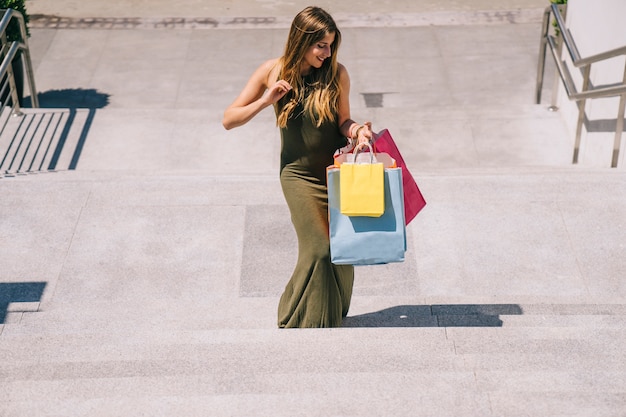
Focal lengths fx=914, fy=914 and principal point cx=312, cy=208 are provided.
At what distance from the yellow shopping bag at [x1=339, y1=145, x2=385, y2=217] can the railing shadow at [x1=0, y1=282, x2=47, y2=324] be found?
2.29m

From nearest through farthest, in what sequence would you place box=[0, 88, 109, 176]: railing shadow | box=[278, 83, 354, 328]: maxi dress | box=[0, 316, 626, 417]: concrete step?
1. box=[0, 316, 626, 417]: concrete step
2. box=[278, 83, 354, 328]: maxi dress
3. box=[0, 88, 109, 176]: railing shadow

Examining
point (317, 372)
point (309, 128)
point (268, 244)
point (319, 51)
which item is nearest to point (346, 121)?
point (309, 128)

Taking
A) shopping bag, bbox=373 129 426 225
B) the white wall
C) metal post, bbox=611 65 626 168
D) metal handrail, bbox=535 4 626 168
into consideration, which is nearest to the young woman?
shopping bag, bbox=373 129 426 225

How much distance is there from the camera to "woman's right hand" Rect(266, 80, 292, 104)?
173 inches

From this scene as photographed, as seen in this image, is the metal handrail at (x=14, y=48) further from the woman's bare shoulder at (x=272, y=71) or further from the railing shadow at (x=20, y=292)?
the woman's bare shoulder at (x=272, y=71)

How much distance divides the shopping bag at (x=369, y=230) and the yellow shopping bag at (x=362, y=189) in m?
0.05

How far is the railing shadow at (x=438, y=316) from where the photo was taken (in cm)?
516

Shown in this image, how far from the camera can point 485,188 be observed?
268 inches

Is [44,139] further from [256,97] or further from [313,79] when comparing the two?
[313,79]

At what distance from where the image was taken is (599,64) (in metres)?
8.18

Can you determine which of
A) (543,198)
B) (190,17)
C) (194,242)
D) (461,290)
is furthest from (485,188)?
(190,17)

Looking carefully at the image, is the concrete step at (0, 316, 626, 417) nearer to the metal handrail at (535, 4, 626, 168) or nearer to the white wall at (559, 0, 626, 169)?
the metal handrail at (535, 4, 626, 168)

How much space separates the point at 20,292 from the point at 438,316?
2560mm

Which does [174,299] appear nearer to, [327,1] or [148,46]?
[148,46]
